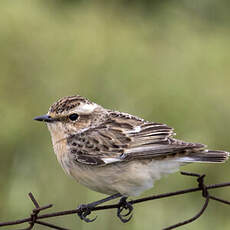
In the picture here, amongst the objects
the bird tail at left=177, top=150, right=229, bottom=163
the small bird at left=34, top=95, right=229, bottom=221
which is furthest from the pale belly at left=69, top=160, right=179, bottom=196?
the bird tail at left=177, top=150, right=229, bottom=163

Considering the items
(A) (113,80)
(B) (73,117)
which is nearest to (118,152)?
(B) (73,117)

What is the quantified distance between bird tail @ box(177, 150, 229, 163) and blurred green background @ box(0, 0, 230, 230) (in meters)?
1.92

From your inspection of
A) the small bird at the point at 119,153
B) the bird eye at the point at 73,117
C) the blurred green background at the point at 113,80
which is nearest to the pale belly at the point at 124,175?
the small bird at the point at 119,153

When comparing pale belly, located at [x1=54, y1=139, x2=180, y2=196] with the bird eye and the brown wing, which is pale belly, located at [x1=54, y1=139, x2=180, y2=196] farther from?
the bird eye

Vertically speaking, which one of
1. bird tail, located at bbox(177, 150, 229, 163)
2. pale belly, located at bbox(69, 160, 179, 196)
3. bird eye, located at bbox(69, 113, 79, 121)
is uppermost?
bird eye, located at bbox(69, 113, 79, 121)

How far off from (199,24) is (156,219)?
6.37 metres

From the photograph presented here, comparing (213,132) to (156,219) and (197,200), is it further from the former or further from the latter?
(156,219)

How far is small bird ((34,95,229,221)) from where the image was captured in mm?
4684

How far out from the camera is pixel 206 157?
4.57 m

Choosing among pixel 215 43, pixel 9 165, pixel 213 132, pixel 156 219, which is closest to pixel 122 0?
pixel 215 43

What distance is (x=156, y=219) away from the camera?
22.2ft

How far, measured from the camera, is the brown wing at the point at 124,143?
468 centimetres

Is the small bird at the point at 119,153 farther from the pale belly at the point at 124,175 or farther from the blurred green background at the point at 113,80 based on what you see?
the blurred green background at the point at 113,80

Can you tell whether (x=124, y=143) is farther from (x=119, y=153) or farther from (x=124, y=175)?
(x=124, y=175)
